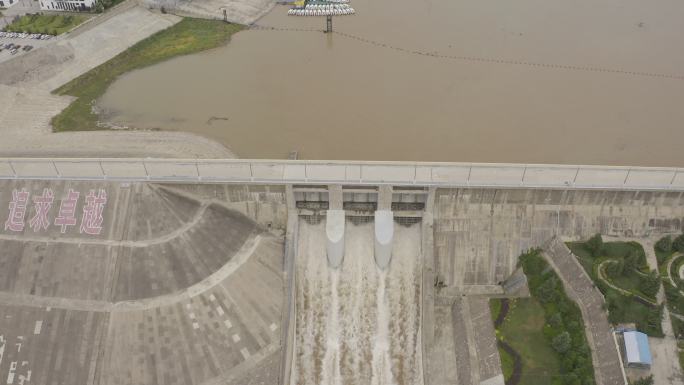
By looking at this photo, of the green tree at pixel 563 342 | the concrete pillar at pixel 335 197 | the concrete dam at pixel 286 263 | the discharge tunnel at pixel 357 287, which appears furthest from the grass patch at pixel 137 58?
the green tree at pixel 563 342

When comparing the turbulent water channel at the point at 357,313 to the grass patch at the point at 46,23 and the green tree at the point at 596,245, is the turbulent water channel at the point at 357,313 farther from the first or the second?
the grass patch at the point at 46,23

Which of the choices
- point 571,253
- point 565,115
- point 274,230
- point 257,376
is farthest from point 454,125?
point 257,376

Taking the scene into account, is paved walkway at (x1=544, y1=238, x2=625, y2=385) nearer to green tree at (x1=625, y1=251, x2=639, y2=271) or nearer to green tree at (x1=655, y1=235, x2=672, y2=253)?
green tree at (x1=625, y1=251, x2=639, y2=271)

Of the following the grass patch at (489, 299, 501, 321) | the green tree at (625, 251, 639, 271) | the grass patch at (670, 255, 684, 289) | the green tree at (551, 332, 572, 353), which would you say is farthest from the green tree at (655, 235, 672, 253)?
the grass patch at (489, 299, 501, 321)

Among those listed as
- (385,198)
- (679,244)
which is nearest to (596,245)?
(679,244)

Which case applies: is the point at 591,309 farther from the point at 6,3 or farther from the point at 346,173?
the point at 6,3

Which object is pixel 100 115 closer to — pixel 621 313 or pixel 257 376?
pixel 257 376
